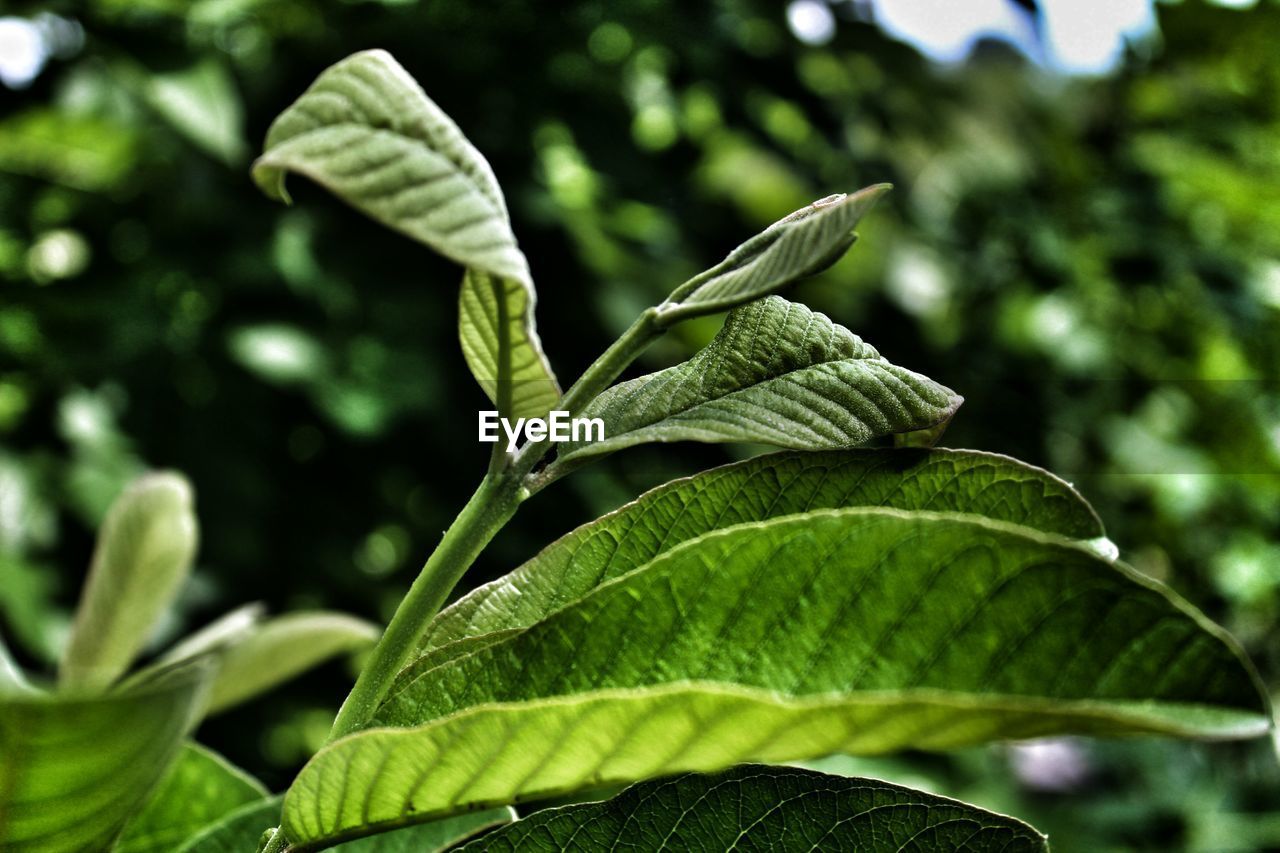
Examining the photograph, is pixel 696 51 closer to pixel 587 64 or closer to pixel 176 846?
pixel 587 64

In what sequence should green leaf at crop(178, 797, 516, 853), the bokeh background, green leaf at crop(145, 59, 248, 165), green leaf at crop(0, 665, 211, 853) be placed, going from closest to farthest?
green leaf at crop(0, 665, 211, 853)
green leaf at crop(178, 797, 516, 853)
green leaf at crop(145, 59, 248, 165)
the bokeh background

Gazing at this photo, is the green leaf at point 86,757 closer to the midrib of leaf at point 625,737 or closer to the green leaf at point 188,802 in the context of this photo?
the midrib of leaf at point 625,737

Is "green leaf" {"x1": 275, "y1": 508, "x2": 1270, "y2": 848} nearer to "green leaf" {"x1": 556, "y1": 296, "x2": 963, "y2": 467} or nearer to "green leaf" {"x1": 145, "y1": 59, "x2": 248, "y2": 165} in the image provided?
"green leaf" {"x1": 556, "y1": 296, "x2": 963, "y2": 467}

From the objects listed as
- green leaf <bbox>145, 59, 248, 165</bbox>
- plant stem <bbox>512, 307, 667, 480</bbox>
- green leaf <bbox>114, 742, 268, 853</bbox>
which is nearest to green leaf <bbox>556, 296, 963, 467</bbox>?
plant stem <bbox>512, 307, 667, 480</bbox>

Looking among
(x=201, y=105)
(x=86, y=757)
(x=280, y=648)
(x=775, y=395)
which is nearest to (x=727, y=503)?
(x=775, y=395)

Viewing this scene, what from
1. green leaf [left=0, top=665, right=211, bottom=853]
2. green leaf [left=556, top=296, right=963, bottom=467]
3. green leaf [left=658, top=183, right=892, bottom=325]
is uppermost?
green leaf [left=658, top=183, right=892, bottom=325]

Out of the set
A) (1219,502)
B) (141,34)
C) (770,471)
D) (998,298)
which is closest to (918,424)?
(770,471)

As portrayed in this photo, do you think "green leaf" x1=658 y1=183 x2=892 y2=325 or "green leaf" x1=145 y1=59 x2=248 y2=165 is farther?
"green leaf" x1=145 y1=59 x2=248 y2=165

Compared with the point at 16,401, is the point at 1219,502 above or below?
below

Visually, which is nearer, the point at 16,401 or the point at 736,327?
the point at 736,327
